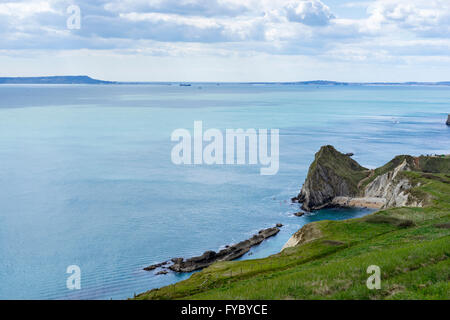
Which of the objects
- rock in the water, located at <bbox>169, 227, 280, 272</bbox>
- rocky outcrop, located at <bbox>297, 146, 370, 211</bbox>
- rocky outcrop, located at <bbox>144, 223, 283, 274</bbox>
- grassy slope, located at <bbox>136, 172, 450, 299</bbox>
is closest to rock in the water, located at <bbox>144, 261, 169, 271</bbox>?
rocky outcrop, located at <bbox>144, 223, 283, 274</bbox>

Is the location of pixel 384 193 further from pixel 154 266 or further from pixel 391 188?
pixel 154 266

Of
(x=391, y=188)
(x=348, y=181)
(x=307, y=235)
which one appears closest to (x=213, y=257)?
(x=307, y=235)

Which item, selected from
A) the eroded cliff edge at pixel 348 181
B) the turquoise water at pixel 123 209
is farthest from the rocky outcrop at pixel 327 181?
the turquoise water at pixel 123 209

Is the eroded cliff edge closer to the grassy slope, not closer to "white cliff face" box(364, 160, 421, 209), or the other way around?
"white cliff face" box(364, 160, 421, 209)

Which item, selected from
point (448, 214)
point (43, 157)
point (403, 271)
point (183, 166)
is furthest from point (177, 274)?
point (43, 157)

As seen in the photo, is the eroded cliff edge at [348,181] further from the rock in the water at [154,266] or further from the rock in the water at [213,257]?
the rock in the water at [154,266]
